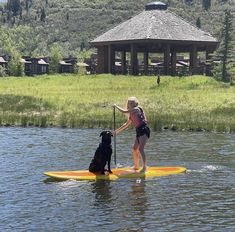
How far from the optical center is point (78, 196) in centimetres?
1503

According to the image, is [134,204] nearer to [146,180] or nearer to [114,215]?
[114,215]

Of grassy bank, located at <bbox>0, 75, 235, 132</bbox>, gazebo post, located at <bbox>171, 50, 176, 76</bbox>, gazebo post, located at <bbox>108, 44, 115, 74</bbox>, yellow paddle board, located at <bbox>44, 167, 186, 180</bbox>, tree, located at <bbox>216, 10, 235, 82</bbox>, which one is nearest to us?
yellow paddle board, located at <bbox>44, 167, 186, 180</bbox>

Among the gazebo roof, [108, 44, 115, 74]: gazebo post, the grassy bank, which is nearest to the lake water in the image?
the grassy bank

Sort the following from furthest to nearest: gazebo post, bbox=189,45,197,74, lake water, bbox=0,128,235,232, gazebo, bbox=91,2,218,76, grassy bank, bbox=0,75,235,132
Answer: gazebo post, bbox=189,45,197,74 < gazebo, bbox=91,2,218,76 < grassy bank, bbox=0,75,235,132 < lake water, bbox=0,128,235,232

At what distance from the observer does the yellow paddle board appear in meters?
17.0

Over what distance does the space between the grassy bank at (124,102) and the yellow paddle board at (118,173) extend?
11.7 meters

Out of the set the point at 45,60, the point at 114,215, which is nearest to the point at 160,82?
the point at 114,215

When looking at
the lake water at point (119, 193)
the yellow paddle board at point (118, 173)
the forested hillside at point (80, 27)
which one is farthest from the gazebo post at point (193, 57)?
the forested hillside at point (80, 27)

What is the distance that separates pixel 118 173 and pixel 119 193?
6.90ft

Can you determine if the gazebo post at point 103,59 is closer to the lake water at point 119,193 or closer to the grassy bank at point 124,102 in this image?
the grassy bank at point 124,102

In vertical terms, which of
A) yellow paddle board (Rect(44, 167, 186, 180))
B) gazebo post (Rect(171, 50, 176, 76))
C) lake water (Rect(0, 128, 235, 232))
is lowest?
lake water (Rect(0, 128, 235, 232))

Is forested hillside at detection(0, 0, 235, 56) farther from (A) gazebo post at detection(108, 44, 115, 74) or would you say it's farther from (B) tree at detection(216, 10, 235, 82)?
(B) tree at detection(216, 10, 235, 82)

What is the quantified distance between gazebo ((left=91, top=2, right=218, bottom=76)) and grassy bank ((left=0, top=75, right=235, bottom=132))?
46.0 ft

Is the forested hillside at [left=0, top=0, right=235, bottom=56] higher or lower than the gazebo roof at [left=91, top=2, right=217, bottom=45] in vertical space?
higher
